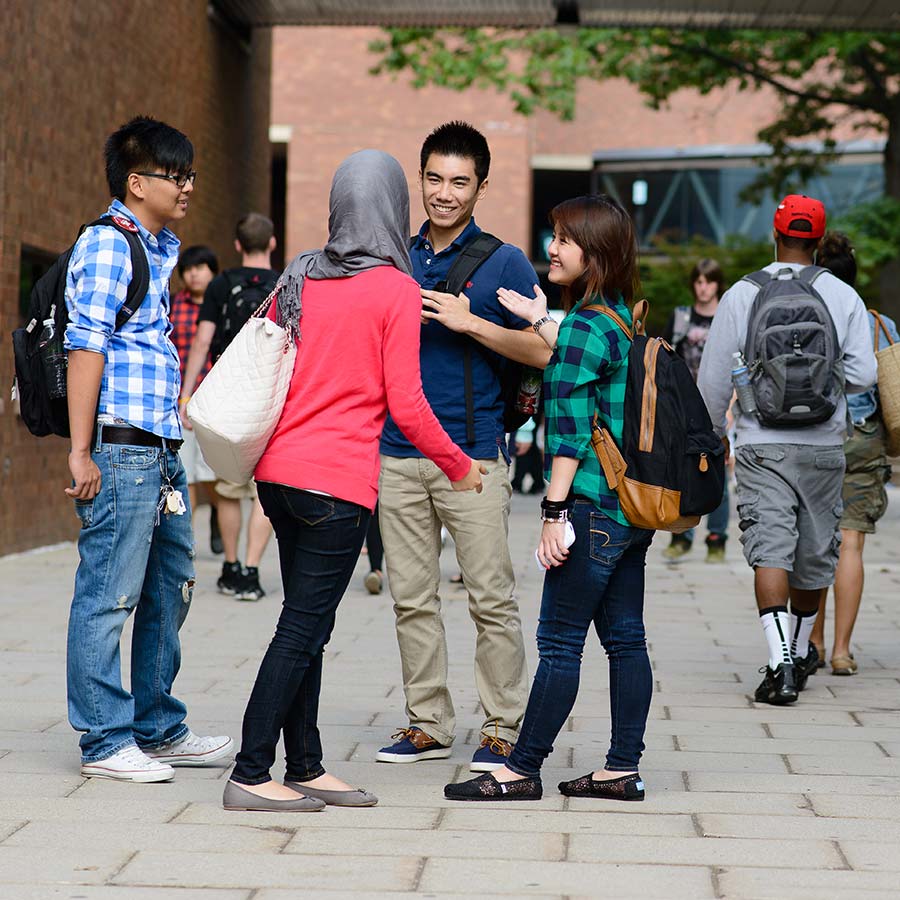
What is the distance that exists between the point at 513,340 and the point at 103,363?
125 cm

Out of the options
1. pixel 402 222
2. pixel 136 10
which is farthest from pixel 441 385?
pixel 136 10

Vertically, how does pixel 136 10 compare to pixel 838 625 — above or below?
above

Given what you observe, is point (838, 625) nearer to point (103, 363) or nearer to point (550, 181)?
point (103, 363)

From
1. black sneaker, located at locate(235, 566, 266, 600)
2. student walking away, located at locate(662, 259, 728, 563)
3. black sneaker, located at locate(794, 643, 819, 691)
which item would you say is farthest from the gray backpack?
student walking away, located at locate(662, 259, 728, 563)

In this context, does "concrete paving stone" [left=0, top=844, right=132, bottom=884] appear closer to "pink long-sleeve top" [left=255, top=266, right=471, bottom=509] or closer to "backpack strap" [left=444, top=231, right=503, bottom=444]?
"pink long-sleeve top" [left=255, top=266, right=471, bottom=509]

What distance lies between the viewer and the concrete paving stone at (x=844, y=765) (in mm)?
5281

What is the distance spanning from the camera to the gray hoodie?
6.56 meters

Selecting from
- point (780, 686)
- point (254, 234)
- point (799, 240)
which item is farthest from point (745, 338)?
point (254, 234)

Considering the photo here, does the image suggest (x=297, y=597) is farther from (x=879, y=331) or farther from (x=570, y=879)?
(x=879, y=331)

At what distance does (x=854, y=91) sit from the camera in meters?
21.9

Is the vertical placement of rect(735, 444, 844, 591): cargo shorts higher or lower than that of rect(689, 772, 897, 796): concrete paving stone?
higher

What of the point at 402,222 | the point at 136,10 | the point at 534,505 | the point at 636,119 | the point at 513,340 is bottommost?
the point at 534,505

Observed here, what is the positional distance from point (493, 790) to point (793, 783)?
996mm

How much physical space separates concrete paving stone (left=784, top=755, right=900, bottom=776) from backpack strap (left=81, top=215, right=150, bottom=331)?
1.49 m
